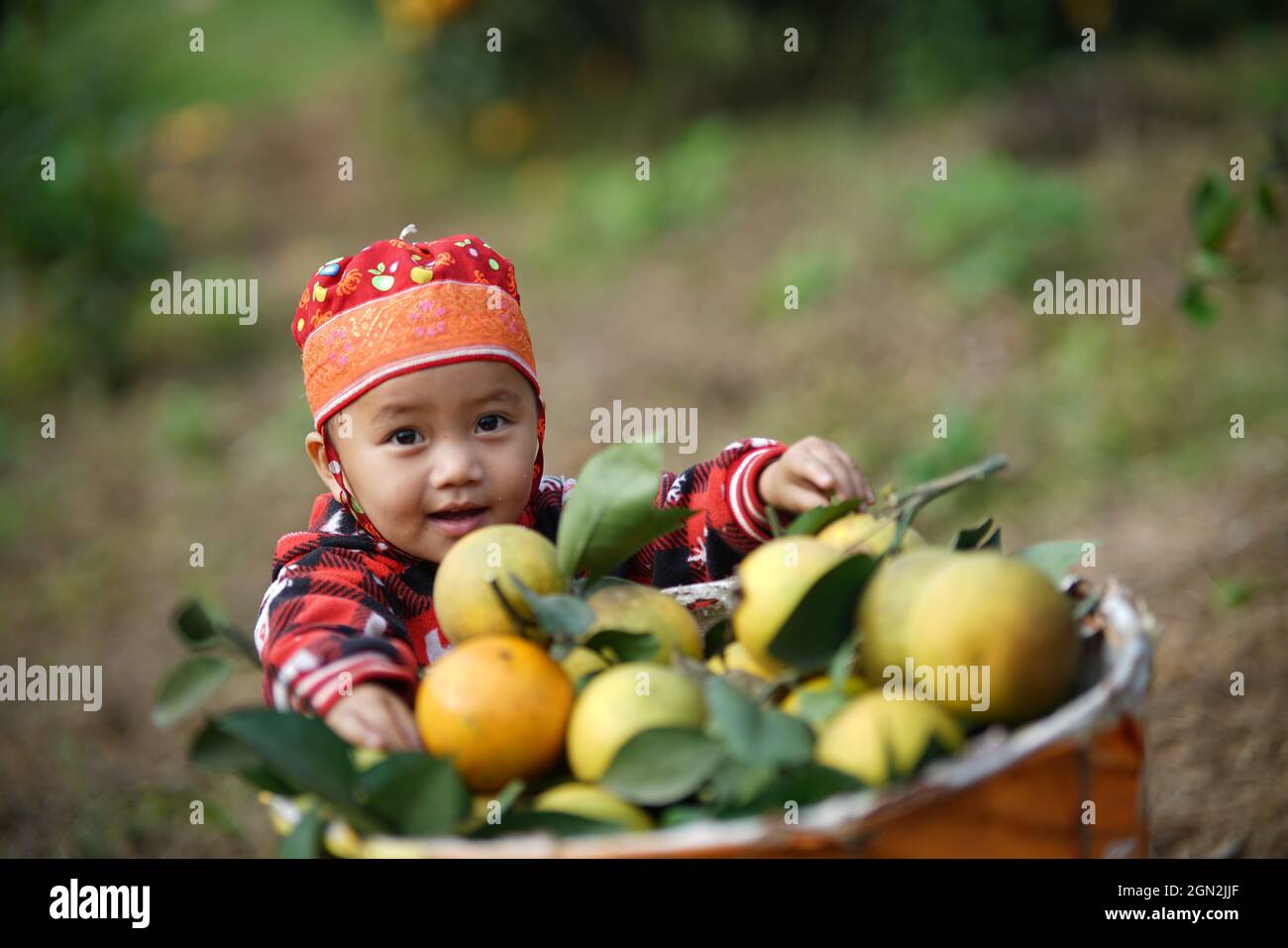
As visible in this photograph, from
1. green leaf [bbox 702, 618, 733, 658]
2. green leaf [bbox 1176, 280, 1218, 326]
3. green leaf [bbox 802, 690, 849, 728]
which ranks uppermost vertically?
green leaf [bbox 1176, 280, 1218, 326]

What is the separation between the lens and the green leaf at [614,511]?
1.54m

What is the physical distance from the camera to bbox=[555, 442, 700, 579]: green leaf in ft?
5.06

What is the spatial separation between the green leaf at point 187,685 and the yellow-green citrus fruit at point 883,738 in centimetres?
71

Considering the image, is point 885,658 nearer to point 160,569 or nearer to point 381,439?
point 381,439

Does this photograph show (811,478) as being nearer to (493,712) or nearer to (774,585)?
(774,585)

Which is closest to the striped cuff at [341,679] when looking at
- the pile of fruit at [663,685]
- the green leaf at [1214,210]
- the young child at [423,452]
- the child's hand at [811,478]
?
the pile of fruit at [663,685]

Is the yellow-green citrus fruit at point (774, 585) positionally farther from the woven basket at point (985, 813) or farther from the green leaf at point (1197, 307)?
the green leaf at point (1197, 307)

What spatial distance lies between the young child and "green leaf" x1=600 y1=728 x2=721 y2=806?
22.7 inches

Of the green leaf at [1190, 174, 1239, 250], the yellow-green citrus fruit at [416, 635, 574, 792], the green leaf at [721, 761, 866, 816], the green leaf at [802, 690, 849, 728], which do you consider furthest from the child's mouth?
the green leaf at [1190, 174, 1239, 250]

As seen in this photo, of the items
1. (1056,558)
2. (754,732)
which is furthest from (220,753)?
(1056,558)

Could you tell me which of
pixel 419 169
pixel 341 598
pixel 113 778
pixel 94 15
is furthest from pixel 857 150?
pixel 94 15

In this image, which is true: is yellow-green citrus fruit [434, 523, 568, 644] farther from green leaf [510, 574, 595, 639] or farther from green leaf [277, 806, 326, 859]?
green leaf [277, 806, 326, 859]

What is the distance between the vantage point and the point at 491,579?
1478 millimetres

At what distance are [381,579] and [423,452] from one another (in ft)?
0.76
